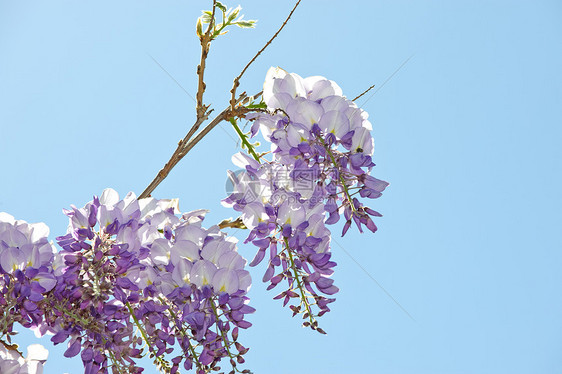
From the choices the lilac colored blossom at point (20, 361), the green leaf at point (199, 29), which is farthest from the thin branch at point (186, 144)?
the lilac colored blossom at point (20, 361)

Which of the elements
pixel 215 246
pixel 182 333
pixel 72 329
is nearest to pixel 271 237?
pixel 215 246

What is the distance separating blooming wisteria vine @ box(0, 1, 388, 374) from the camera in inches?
34.2

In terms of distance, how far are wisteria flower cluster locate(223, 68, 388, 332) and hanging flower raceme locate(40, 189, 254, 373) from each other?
7 centimetres

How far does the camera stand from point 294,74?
100cm

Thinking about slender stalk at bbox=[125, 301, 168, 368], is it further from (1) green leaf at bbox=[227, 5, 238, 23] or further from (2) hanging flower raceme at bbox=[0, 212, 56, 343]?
(1) green leaf at bbox=[227, 5, 238, 23]

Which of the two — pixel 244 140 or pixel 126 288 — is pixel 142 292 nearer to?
pixel 126 288

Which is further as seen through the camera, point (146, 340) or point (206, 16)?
point (206, 16)

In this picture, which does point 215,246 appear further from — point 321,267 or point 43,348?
point 43,348

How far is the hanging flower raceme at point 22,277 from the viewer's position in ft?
2.80

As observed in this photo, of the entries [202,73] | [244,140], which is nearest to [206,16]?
[202,73]

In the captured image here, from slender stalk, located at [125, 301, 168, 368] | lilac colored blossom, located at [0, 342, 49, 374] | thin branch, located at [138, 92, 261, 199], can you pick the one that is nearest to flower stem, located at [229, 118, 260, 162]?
thin branch, located at [138, 92, 261, 199]

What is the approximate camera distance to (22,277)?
0.86 meters

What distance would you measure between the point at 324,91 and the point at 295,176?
0.59 ft

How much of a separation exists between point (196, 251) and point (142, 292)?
0.38 feet
